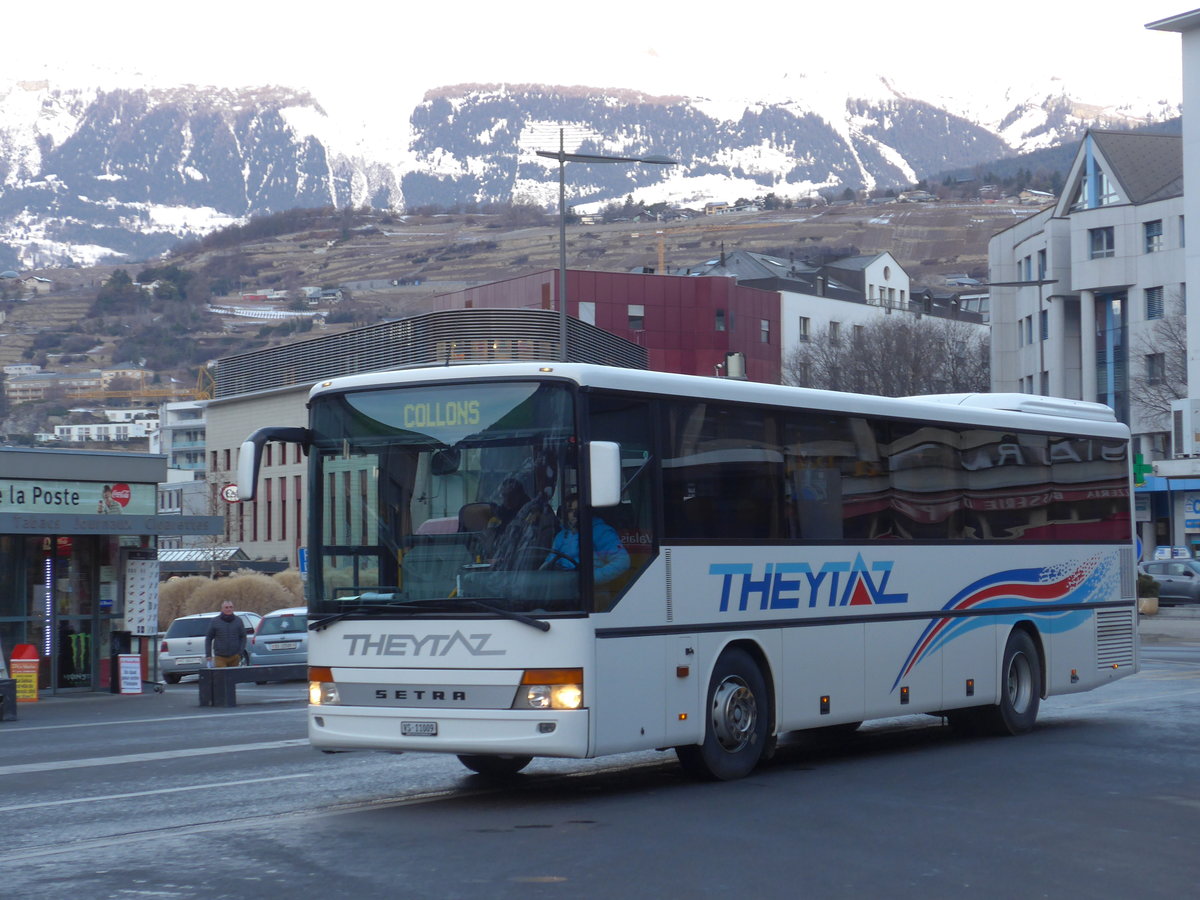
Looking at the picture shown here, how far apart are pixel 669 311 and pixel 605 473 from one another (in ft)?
292

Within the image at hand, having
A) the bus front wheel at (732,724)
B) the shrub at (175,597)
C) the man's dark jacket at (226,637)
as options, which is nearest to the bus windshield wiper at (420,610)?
the bus front wheel at (732,724)

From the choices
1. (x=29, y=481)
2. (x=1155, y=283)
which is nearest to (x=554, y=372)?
(x=29, y=481)

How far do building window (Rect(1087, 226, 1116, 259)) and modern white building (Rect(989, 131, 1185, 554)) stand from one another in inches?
1.7

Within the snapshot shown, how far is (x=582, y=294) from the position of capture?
315 ft

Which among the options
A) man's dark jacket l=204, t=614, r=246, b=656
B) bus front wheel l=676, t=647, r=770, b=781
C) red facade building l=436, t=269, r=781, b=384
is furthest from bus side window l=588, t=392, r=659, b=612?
red facade building l=436, t=269, r=781, b=384

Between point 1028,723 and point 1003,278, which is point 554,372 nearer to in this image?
point 1028,723

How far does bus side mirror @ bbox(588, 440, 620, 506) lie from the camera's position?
35.9 feet

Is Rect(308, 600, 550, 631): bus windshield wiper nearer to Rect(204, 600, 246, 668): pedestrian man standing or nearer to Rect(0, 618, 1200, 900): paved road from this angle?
Rect(0, 618, 1200, 900): paved road

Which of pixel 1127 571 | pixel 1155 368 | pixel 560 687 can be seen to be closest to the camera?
pixel 560 687

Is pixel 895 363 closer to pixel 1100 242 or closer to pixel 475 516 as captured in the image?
pixel 1100 242

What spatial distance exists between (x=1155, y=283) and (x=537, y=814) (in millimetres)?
68059

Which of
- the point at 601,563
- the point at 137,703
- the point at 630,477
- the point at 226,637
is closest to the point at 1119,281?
the point at 226,637

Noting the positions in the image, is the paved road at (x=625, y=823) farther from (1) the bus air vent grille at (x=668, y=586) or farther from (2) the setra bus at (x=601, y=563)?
(1) the bus air vent grille at (x=668, y=586)

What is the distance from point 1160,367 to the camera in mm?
72375
